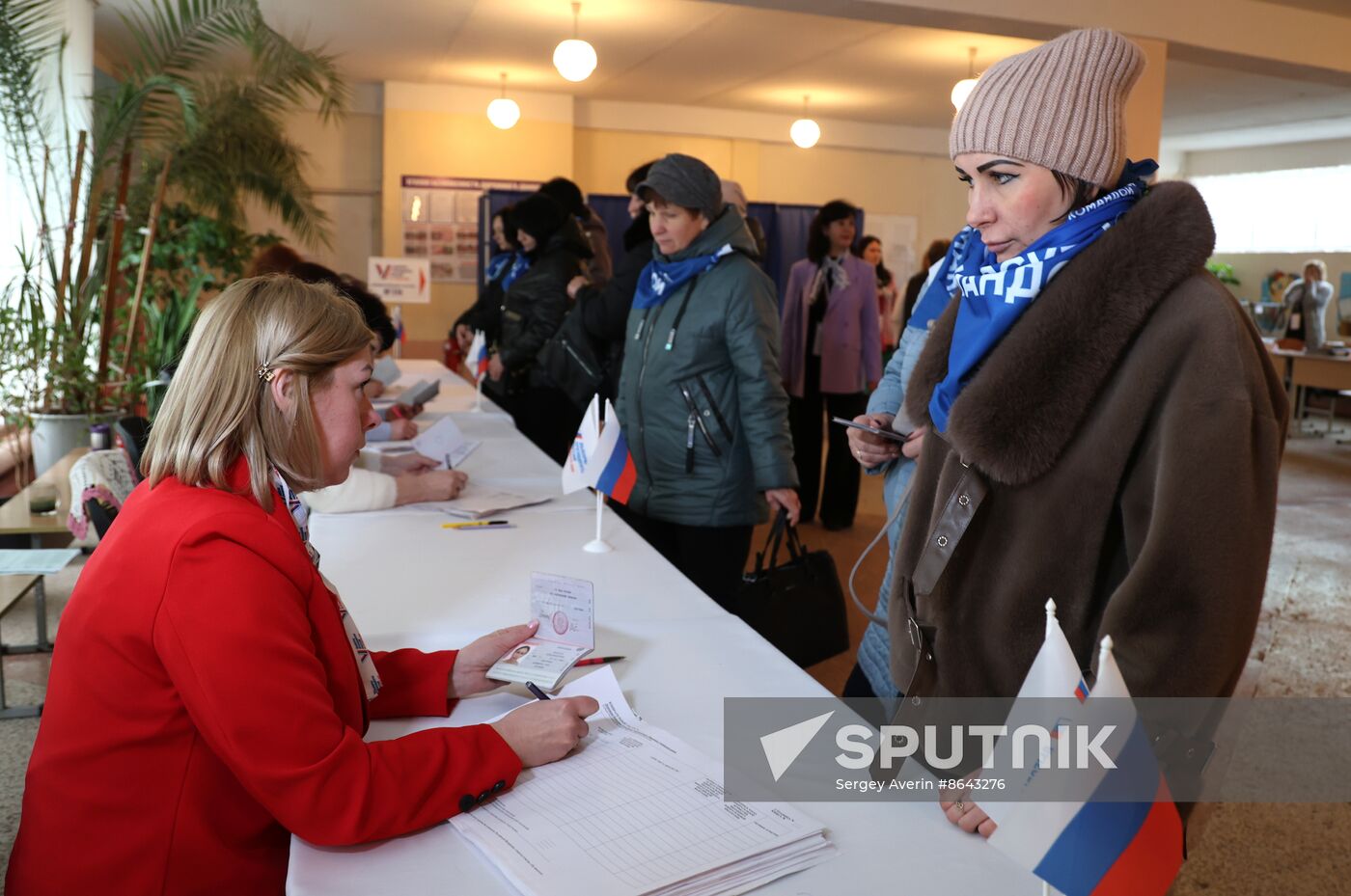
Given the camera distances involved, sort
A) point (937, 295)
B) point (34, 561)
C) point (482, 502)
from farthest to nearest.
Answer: point (34, 561), point (482, 502), point (937, 295)

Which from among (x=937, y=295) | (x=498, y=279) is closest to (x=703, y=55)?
(x=498, y=279)

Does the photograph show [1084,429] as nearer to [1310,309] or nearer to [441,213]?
[441,213]

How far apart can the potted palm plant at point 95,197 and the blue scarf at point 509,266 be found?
1.52 m

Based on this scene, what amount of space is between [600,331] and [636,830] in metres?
2.66

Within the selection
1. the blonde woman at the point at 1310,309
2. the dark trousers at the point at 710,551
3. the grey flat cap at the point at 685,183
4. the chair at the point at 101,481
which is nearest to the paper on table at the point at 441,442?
the dark trousers at the point at 710,551

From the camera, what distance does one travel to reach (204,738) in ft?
3.60

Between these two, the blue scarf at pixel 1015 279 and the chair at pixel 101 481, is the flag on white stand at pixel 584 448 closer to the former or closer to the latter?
the blue scarf at pixel 1015 279

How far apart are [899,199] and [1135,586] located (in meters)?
11.4

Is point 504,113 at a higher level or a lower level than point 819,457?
higher

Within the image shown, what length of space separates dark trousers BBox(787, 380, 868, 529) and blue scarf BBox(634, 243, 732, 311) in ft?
8.35

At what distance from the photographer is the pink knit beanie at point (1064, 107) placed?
47.0 inches

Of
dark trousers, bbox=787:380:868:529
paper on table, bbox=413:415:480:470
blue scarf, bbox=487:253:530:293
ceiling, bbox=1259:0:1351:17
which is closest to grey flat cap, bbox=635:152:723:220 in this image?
paper on table, bbox=413:415:480:470

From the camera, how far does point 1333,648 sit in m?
3.80

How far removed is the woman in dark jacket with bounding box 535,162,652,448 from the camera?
137 inches
